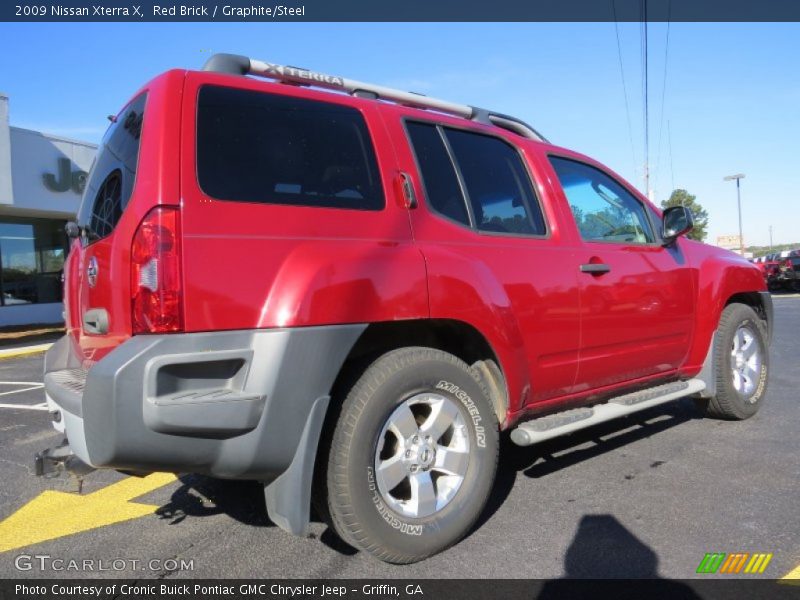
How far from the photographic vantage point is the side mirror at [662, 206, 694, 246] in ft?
13.4

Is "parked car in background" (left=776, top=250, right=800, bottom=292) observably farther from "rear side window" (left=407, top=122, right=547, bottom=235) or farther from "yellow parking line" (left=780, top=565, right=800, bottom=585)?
"yellow parking line" (left=780, top=565, right=800, bottom=585)

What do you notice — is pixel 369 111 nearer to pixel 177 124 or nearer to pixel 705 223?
pixel 177 124

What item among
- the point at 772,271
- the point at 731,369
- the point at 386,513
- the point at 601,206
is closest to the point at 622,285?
the point at 601,206

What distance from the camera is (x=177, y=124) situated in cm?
233

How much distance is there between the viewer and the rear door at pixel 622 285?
11.5 ft

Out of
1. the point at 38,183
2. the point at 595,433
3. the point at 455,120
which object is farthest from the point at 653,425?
the point at 38,183

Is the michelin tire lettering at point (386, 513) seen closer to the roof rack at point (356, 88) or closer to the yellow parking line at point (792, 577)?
the yellow parking line at point (792, 577)

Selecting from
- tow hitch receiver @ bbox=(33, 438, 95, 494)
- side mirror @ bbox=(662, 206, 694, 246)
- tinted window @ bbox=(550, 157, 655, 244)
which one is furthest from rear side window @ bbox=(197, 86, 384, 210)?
side mirror @ bbox=(662, 206, 694, 246)

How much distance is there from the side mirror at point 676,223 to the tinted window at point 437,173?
1.82m

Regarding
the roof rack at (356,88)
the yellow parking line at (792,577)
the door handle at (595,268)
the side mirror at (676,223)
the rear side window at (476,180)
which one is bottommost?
the yellow parking line at (792,577)

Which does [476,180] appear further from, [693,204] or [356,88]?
[693,204]

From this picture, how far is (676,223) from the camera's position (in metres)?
4.14
